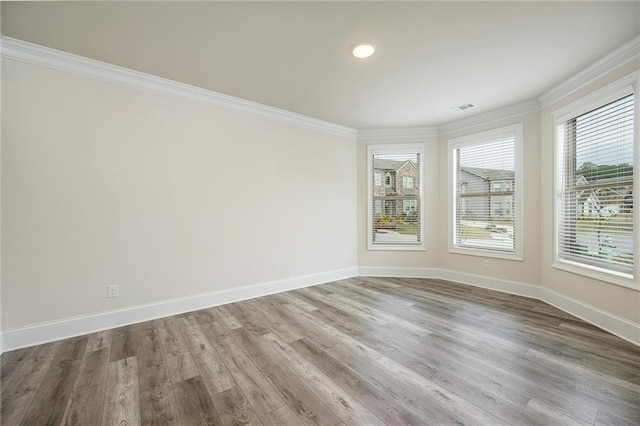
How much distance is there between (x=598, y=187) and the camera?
9.23ft

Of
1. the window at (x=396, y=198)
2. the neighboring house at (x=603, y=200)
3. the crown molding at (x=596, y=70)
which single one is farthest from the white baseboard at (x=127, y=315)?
the crown molding at (x=596, y=70)

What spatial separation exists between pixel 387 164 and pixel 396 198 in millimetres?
644

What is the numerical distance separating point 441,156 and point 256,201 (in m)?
3.23

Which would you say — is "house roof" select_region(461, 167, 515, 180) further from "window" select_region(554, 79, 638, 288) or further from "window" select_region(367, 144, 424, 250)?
"window" select_region(367, 144, 424, 250)

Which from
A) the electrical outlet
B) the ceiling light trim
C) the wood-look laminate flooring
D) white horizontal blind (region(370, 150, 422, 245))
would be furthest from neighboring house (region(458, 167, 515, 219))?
the electrical outlet

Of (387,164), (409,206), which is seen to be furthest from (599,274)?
(387,164)

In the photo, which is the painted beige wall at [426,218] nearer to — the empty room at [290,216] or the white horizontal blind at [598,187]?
the empty room at [290,216]

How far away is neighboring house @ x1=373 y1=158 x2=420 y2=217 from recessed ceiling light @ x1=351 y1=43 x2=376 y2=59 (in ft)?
8.32

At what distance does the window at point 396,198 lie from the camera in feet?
15.6

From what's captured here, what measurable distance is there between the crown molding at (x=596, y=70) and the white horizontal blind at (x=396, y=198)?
6.22ft

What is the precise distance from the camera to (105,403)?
168cm

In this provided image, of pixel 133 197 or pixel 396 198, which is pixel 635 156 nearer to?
pixel 396 198

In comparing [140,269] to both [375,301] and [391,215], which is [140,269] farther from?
[391,215]

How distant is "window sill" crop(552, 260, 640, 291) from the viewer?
2465 millimetres
